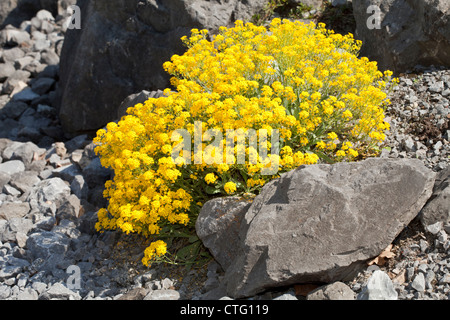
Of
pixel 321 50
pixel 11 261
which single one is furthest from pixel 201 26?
pixel 11 261

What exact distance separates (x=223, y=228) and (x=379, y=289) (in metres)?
1.68

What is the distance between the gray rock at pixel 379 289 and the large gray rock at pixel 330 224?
211 millimetres

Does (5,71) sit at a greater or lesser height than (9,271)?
greater

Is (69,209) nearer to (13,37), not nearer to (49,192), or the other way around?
(49,192)

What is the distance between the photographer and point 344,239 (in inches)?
163

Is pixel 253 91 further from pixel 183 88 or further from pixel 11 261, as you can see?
pixel 11 261

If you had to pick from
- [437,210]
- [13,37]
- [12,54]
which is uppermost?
[13,37]

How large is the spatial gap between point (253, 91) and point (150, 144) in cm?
161

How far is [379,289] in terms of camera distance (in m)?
3.90

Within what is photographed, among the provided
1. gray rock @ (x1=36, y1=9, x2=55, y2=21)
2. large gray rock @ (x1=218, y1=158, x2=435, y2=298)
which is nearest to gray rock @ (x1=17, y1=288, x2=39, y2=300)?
large gray rock @ (x1=218, y1=158, x2=435, y2=298)

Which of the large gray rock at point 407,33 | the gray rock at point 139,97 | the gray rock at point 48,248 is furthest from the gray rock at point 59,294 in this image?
the large gray rock at point 407,33

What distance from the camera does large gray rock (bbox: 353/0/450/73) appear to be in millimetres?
6902

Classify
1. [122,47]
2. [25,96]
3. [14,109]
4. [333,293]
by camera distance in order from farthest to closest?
[25,96] → [14,109] → [122,47] → [333,293]

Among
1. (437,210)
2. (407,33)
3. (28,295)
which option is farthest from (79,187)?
(407,33)
